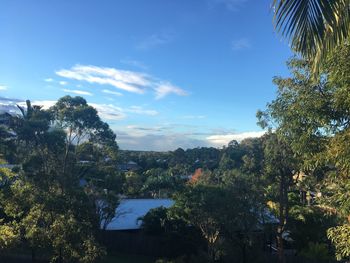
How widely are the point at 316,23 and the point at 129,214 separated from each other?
23.7 m

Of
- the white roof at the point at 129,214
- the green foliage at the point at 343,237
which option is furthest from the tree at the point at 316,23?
the white roof at the point at 129,214

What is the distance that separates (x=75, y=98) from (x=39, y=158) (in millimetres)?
13968

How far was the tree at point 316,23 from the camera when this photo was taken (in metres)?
5.59

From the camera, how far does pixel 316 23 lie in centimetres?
575

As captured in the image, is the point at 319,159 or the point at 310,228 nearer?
the point at 319,159

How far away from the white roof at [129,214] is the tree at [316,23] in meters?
22.3

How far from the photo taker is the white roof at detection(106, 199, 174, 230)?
86.9 ft

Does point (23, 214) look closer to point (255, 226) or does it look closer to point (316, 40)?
point (255, 226)

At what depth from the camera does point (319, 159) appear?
29.2 feet

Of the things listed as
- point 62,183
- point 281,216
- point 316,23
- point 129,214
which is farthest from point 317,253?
point 316,23

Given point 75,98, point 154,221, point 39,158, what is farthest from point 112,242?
point 75,98

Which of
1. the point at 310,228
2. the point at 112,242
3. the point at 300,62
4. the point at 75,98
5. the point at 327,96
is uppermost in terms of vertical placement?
the point at 75,98

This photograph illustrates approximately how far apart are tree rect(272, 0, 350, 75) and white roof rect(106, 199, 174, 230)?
2230 centimetres

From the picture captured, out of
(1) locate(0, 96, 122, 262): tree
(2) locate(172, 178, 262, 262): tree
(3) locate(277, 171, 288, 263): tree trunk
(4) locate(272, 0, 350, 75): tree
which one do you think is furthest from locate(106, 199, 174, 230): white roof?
(4) locate(272, 0, 350, 75): tree
